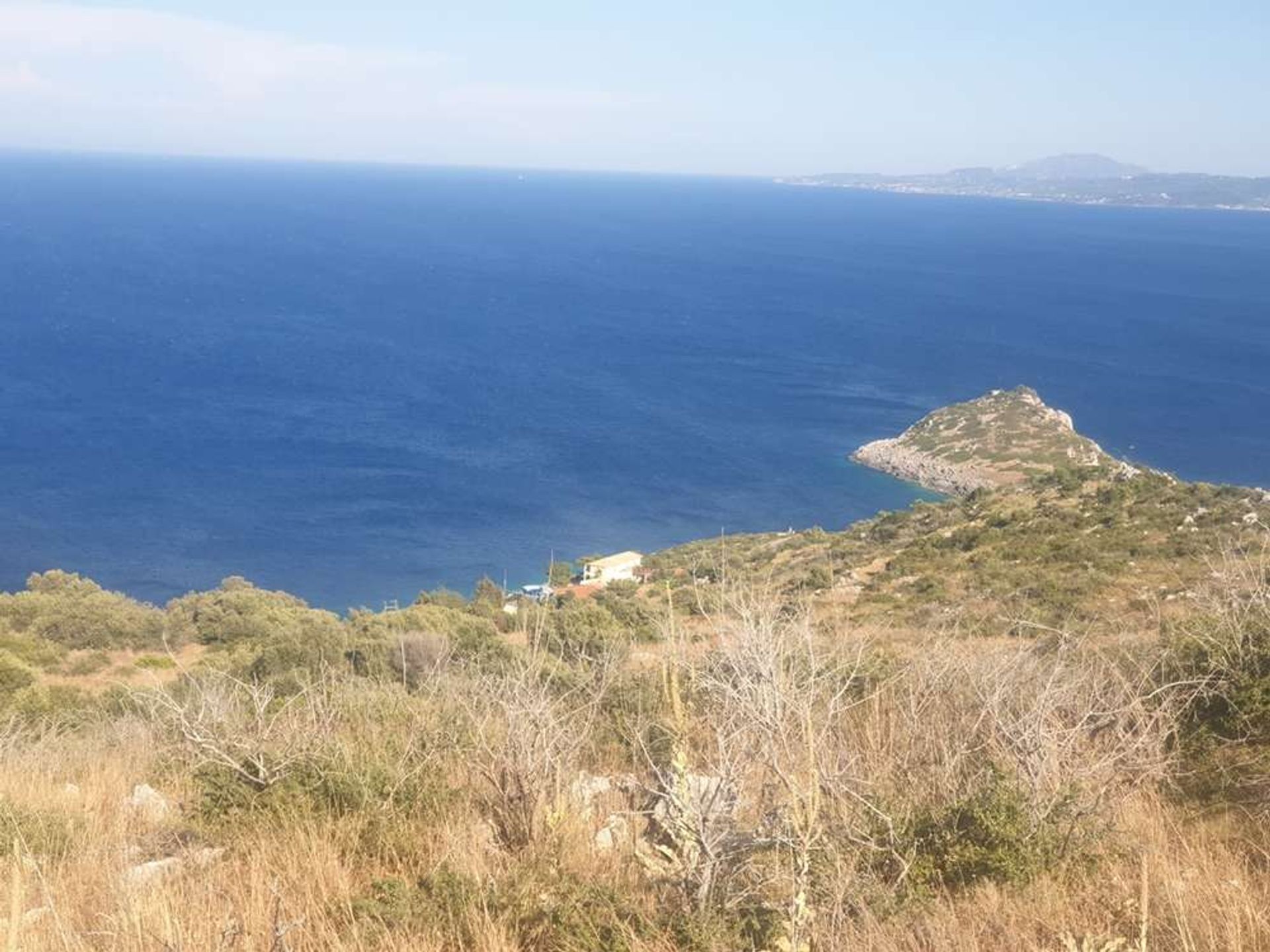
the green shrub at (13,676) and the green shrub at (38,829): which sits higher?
the green shrub at (38,829)

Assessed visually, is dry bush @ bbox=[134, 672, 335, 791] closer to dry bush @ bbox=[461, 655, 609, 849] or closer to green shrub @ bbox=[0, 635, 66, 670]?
dry bush @ bbox=[461, 655, 609, 849]

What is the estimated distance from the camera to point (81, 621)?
18469 millimetres

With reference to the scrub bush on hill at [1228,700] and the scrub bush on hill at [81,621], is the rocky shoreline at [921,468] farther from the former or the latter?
the scrub bush on hill at [1228,700]

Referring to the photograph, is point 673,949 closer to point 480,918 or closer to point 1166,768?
point 480,918

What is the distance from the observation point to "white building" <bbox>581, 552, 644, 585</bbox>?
97.2 feet

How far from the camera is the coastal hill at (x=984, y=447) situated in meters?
Answer: 50.8

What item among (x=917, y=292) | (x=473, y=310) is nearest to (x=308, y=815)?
(x=473, y=310)

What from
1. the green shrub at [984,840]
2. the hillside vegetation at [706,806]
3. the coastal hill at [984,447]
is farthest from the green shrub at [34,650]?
A: the coastal hill at [984,447]

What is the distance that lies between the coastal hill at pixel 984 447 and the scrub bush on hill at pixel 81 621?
39.7 m

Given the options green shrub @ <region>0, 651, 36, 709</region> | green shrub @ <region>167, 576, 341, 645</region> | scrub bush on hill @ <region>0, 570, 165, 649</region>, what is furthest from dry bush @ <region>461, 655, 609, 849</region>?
scrub bush on hill @ <region>0, 570, 165, 649</region>

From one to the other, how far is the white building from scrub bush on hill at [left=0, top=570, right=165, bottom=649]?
483 inches

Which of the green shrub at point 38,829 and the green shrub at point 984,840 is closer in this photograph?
the green shrub at point 984,840

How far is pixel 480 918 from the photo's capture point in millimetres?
2838

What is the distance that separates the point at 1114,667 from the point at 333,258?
127 meters
